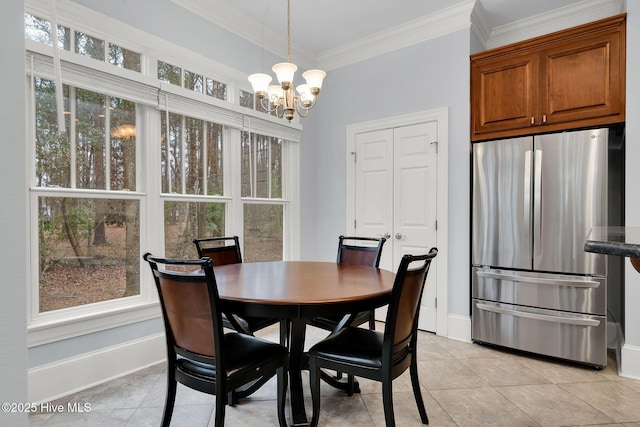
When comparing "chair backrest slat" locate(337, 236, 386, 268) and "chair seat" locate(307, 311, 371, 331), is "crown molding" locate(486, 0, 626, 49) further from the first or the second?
"chair seat" locate(307, 311, 371, 331)

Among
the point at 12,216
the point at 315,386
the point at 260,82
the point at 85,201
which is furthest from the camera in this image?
the point at 85,201

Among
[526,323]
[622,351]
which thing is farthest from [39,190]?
[622,351]

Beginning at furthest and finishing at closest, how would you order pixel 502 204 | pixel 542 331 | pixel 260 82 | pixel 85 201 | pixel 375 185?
1. pixel 375 185
2. pixel 502 204
3. pixel 542 331
4. pixel 85 201
5. pixel 260 82

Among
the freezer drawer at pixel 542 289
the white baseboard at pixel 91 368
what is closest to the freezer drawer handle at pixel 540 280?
the freezer drawer at pixel 542 289

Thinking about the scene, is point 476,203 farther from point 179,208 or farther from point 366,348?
point 179,208

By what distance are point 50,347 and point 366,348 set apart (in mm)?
1940

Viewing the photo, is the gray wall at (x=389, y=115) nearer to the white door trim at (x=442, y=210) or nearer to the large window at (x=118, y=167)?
the white door trim at (x=442, y=210)

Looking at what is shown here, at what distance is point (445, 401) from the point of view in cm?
215

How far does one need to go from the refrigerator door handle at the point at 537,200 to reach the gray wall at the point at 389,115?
560mm

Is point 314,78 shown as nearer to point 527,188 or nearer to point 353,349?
point 353,349

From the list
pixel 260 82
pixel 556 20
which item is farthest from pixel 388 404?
pixel 556 20

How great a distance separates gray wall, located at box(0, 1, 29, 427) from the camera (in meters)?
0.51

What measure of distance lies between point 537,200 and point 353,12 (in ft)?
7.70

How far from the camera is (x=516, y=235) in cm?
289
